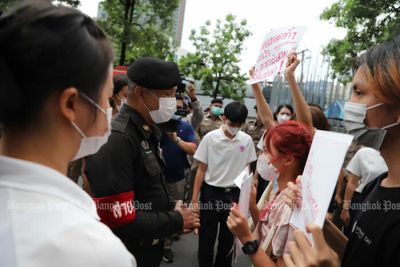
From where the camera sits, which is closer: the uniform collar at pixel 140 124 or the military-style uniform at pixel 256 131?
the uniform collar at pixel 140 124

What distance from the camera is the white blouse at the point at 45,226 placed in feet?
2.57

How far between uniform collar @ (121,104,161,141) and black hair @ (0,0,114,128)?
107 centimetres

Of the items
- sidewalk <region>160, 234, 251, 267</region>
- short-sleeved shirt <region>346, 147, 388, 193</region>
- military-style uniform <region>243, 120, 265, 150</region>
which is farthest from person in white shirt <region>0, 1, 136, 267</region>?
military-style uniform <region>243, 120, 265, 150</region>


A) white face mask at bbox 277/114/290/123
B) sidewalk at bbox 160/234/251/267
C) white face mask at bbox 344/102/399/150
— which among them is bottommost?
sidewalk at bbox 160/234/251/267

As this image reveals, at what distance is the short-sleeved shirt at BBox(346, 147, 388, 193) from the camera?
3497mm

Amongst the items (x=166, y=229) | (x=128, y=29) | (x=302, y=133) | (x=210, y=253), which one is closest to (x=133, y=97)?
(x=166, y=229)

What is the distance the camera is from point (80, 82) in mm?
955

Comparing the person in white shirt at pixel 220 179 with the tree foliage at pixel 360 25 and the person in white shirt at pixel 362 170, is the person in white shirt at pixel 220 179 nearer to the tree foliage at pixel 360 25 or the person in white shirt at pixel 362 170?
the person in white shirt at pixel 362 170

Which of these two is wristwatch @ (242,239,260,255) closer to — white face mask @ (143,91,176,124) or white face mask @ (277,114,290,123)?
white face mask @ (143,91,176,124)

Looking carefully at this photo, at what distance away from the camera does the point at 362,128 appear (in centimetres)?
154

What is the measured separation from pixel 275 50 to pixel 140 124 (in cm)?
139

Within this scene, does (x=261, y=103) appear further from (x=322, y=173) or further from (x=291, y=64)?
(x=322, y=173)

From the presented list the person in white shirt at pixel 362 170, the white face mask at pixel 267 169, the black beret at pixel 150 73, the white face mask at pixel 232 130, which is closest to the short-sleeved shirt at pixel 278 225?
the white face mask at pixel 267 169

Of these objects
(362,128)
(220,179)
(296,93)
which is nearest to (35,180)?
(362,128)
